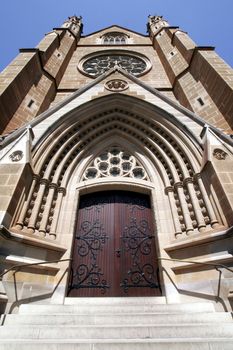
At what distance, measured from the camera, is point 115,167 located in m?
6.82

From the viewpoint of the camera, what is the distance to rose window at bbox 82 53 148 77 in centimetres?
1260

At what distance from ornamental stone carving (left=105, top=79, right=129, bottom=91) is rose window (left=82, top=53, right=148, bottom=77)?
4.59 meters

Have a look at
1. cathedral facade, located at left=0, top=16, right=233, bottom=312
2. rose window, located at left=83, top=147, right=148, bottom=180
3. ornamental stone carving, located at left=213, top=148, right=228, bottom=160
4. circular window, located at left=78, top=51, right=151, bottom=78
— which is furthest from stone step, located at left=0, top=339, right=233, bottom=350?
circular window, located at left=78, top=51, right=151, bottom=78

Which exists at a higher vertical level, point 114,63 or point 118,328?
point 114,63

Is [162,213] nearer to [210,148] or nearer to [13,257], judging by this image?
[210,148]

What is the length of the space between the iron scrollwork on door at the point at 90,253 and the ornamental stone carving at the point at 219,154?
3.35m

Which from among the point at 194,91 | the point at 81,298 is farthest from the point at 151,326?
the point at 194,91

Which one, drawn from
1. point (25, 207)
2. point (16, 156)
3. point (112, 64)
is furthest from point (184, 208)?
point (112, 64)

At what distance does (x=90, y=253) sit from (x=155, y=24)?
18549 millimetres

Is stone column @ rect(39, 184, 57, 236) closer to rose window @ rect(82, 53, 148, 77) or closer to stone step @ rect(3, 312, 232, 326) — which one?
stone step @ rect(3, 312, 232, 326)

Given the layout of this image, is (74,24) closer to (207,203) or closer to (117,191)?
(117,191)

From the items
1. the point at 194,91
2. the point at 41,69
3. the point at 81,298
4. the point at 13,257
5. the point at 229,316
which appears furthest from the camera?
the point at 41,69

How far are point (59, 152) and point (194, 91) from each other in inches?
241

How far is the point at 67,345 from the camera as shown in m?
2.54
